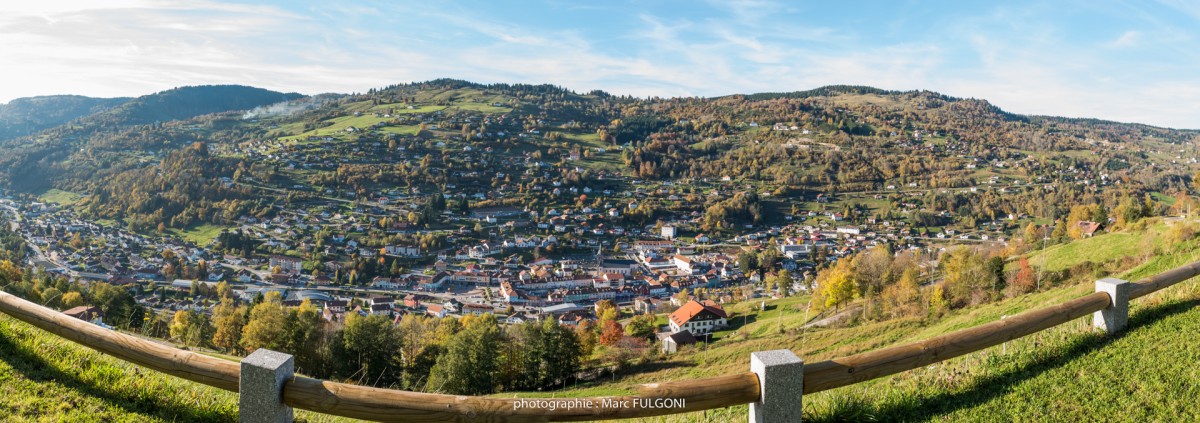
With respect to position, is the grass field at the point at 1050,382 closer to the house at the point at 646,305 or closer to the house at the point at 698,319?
the house at the point at 698,319

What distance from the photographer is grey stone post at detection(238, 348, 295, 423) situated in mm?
2879

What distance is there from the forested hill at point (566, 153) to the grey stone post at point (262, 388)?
7897 cm

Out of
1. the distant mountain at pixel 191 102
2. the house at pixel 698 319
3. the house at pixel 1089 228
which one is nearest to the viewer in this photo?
the house at pixel 698 319

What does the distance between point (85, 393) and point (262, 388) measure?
1746mm

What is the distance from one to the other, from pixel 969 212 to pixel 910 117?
84555mm

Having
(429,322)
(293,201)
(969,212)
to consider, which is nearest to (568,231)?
(293,201)

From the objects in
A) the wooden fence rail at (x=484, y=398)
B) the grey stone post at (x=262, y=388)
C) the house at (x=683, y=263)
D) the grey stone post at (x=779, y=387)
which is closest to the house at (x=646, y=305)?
the house at (x=683, y=263)

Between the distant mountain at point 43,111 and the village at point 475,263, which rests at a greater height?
the distant mountain at point 43,111

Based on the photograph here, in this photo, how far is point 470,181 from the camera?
99.9 m

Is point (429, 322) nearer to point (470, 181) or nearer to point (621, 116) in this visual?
point (470, 181)

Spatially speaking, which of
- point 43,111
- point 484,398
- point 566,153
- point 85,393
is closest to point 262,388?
point 484,398

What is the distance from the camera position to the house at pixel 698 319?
98.8 feet

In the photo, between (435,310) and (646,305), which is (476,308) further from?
(646,305)

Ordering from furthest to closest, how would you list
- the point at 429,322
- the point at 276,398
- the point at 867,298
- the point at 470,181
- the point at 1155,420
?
1. the point at 470,181
2. the point at 429,322
3. the point at 867,298
4. the point at 1155,420
5. the point at 276,398
